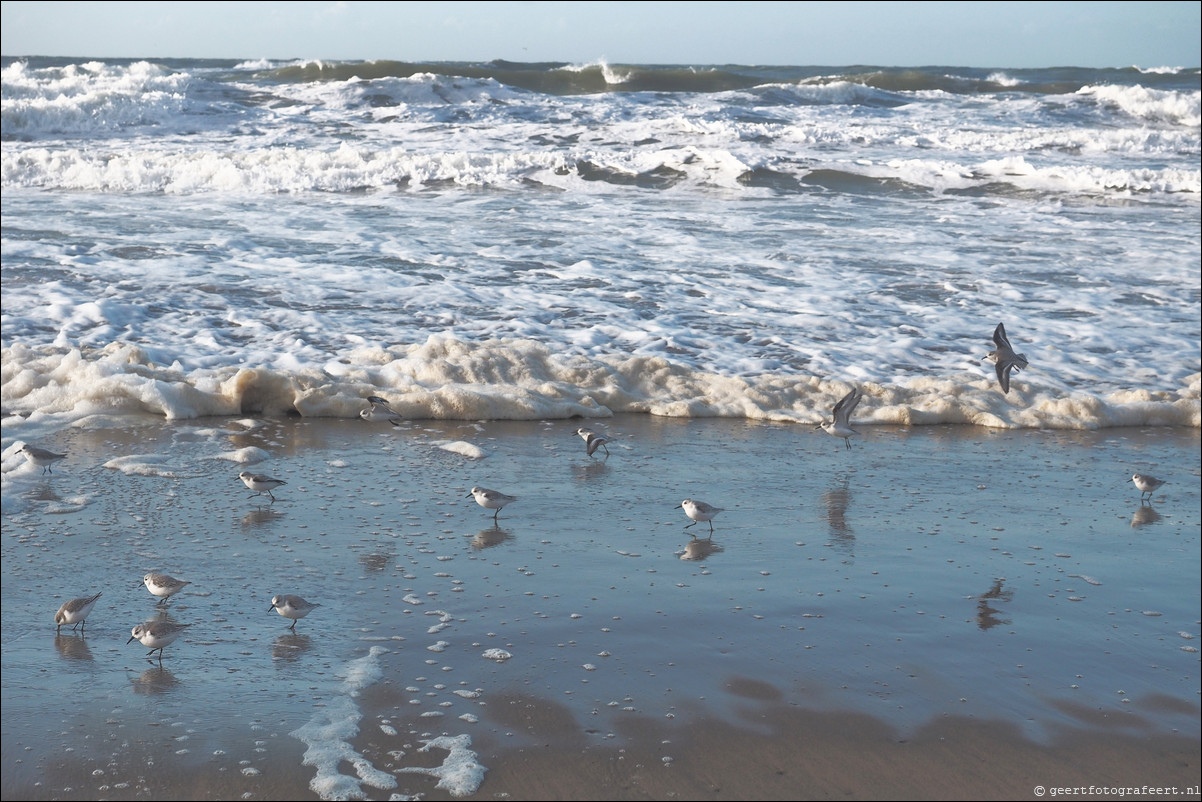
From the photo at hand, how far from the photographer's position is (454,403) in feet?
26.6

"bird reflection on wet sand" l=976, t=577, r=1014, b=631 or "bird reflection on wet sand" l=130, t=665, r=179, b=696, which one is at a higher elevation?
"bird reflection on wet sand" l=130, t=665, r=179, b=696

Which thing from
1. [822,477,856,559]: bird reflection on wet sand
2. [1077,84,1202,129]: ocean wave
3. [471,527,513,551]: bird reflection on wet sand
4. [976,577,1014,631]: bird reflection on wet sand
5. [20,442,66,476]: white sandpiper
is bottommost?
[822,477,856,559]: bird reflection on wet sand

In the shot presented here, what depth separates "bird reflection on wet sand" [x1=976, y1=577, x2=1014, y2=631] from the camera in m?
4.90

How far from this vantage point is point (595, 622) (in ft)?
15.7

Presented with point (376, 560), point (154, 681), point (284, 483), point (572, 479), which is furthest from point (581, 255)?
point (154, 681)

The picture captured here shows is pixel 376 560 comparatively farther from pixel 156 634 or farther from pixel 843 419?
pixel 843 419

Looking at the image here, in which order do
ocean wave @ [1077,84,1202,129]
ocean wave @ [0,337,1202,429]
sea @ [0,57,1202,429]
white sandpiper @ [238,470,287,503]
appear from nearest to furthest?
1. white sandpiper @ [238,470,287,503]
2. ocean wave @ [0,337,1202,429]
3. sea @ [0,57,1202,429]
4. ocean wave @ [1077,84,1202,129]

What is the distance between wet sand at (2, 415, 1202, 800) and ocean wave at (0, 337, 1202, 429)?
504 millimetres

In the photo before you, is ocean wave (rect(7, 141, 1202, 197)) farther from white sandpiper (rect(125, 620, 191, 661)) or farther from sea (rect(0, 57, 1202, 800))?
white sandpiper (rect(125, 620, 191, 661))

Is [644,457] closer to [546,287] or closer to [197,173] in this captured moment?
[546,287]

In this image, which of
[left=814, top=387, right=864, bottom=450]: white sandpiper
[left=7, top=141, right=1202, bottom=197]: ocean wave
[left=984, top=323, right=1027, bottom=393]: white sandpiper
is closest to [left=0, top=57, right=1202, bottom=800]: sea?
[left=814, top=387, right=864, bottom=450]: white sandpiper

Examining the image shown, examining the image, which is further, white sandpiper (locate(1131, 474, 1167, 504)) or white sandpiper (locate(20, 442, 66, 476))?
white sandpiper (locate(1131, 474, 1167, 504))

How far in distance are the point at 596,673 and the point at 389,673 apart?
814 millimetres

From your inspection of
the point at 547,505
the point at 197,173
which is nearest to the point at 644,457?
the point at 547,505
